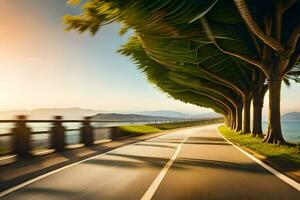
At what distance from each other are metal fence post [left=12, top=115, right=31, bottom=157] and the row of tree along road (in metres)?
4.37

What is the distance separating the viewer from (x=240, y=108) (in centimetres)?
4719

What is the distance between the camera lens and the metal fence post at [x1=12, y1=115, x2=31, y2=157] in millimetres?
13867

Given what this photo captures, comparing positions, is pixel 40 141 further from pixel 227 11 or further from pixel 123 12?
pixel 227 11

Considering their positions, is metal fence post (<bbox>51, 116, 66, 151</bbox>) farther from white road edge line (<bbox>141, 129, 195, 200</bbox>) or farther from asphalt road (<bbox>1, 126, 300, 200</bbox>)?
white road edge line (<bbox>141, 129, 195, 200</bbox>)

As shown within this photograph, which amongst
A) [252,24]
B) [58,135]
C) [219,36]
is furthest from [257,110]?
[58,135]

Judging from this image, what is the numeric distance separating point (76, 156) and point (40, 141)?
1.36m

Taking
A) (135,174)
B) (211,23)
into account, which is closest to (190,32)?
(211,23)

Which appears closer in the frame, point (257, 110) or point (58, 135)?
point (58, 135)

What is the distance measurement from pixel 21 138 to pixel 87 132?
798cm

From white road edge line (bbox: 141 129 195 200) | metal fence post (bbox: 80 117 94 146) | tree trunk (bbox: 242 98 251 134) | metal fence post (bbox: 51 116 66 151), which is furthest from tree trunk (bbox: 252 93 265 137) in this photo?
white road edge line (bbox: 141 129 195 200)

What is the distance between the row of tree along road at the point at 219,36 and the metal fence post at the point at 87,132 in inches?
192

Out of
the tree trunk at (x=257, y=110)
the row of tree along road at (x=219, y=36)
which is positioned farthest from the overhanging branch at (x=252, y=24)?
the tree trunk at (x=257, y=110)

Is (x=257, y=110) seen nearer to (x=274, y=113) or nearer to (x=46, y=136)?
(x=274, y=113)

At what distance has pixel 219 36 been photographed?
905 inches
